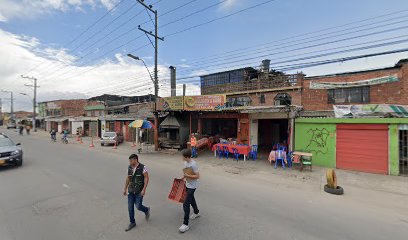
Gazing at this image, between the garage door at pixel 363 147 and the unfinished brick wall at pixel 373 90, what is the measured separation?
6.20m

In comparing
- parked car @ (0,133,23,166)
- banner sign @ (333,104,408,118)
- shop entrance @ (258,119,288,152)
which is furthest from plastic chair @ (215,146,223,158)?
parked car @ (0,133,23,166)

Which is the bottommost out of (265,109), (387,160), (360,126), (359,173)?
(359,173)

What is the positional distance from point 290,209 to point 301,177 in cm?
417

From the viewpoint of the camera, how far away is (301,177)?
9.39 meters

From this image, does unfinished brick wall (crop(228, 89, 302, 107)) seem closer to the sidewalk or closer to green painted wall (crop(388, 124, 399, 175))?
the sidewalk

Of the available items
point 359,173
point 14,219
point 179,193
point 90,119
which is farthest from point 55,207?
point 90,119

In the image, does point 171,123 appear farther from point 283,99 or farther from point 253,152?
point 283,99

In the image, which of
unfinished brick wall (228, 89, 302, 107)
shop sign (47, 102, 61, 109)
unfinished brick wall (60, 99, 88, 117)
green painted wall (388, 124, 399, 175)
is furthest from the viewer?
shop sign (47, 102, 61, 109)

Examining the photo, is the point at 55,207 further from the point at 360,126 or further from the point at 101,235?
the point at 360,126

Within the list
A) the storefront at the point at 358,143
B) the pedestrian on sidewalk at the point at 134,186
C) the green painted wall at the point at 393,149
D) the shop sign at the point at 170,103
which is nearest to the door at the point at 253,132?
the storefront at the point at 358,143

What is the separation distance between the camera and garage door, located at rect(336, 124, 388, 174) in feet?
33.0

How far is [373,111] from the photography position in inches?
503

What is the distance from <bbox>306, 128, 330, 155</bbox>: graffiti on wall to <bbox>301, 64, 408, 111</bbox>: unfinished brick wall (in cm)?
602

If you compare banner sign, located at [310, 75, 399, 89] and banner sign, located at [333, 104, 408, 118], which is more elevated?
banner sign, located at [310, 75, 399, 89]
